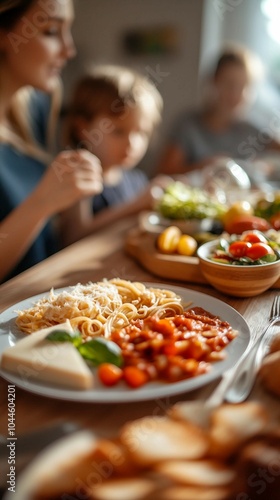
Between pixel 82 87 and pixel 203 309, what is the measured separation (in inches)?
63.5

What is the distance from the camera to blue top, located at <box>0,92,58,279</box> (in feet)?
6.31

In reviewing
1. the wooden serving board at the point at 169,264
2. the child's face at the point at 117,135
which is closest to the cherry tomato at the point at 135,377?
the wooden serving board at the point at 169,264

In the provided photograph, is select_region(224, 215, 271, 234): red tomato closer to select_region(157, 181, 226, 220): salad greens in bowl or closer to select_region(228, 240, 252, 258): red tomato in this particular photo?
select_region(157, 181, 226, 220): salad greens in bowl

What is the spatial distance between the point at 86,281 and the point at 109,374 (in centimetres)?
55

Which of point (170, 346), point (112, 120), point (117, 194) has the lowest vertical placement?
point (117, 194)

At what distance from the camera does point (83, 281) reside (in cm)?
132

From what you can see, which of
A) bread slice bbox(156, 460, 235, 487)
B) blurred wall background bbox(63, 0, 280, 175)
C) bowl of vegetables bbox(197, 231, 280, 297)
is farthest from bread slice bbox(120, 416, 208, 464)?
blurred wall background bbox(63, 0, 280, 175)

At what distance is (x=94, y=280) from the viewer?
1.33m

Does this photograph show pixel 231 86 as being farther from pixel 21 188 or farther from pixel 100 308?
pixel 100 308

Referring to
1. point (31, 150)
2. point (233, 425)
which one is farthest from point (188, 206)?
point (233, 425)

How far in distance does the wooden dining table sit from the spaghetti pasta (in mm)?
118

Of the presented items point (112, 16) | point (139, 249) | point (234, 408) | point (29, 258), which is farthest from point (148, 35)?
point (234, 408)

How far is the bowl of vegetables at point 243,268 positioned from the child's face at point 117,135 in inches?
46.9

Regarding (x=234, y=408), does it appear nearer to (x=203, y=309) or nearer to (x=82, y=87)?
(x=203, y=309)
